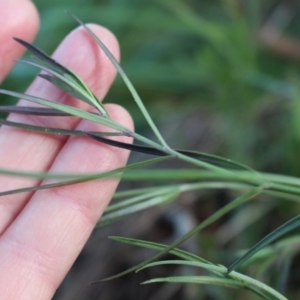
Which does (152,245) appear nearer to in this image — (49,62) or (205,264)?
(205,264)

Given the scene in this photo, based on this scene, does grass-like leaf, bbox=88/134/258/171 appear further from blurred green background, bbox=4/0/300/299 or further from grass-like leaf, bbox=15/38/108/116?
blurred green background, bbox=4/0/300/299

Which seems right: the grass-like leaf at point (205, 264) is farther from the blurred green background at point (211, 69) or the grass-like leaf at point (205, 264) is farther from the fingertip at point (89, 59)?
the blurred green background at point (211, 69)

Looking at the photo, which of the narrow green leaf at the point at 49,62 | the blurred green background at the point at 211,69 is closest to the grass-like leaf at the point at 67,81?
the narrow green leaf at the point at 49,62

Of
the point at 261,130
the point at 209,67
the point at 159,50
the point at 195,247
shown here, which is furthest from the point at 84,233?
the point at 159,50

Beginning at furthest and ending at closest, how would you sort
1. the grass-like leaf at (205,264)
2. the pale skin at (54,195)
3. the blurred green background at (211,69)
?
the blurred green background at (211,69)
the pale skin at (54,195)
the grass-like leaf at (205,264)

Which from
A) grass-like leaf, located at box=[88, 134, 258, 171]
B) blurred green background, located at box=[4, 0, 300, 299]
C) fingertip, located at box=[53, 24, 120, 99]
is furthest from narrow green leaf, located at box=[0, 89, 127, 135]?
blurred green background, located at box=[4, 0, 300, 299]

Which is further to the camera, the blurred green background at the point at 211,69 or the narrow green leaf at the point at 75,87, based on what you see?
the blurred green background at the point at 211,69

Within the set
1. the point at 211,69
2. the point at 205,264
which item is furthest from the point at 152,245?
the point at 211,69
